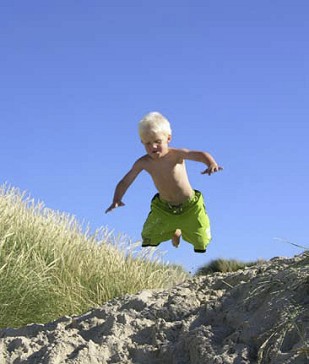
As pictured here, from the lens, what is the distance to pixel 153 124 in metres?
5.63

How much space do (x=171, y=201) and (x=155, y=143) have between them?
0.90 meters

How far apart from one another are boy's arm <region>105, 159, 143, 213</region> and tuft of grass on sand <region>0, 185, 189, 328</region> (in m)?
1.17

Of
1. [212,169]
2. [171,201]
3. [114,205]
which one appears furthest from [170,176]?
[212,169]

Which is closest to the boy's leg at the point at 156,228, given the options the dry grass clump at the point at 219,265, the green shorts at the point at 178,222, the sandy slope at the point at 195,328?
the green shorts at the point at 178,222

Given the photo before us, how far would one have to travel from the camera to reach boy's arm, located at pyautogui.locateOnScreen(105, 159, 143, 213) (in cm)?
581

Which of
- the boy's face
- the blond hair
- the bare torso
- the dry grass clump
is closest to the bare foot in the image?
the bare torso

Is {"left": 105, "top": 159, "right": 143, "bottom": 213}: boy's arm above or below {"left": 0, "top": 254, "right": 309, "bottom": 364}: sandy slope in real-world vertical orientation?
above

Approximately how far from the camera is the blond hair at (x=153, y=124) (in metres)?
5.64

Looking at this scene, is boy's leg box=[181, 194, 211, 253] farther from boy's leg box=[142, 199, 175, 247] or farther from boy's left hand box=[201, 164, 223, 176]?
boy's left hand box=[201, 164, 223, 176]

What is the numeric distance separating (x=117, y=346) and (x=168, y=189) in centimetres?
339

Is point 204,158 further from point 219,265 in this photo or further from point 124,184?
point 219,265

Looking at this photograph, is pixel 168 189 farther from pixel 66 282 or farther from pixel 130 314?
pixel 130 314

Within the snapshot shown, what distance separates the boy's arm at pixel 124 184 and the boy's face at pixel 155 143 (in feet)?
0.68

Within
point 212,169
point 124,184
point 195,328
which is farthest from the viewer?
point 124,184
